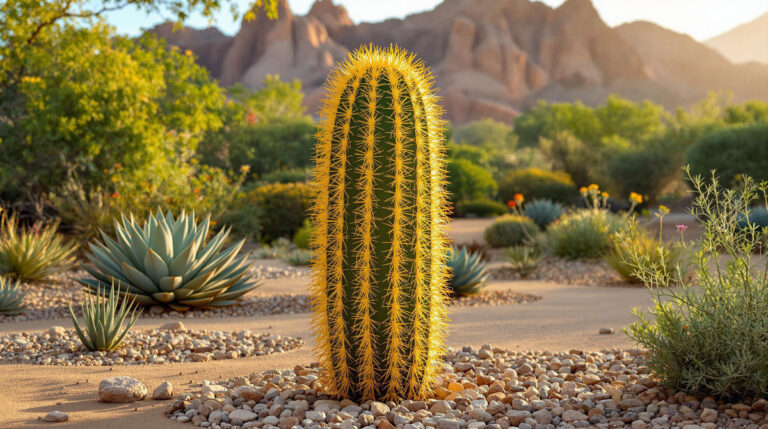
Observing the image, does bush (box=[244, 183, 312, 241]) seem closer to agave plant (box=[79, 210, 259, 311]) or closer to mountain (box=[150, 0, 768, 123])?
agave plant (box=[79, 210, 259, 311])

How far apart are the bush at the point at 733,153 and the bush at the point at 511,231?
813 cm

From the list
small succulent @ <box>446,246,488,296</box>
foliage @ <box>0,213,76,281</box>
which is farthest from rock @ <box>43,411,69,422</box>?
foliage @ <box>0,213,76,281</box>

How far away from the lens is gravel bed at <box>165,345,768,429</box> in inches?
138

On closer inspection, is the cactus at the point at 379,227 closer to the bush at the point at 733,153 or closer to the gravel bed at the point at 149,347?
the gravel bed at the point at 149,347

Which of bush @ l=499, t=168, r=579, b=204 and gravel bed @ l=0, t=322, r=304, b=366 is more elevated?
bush @ l=499, t=168, r=579, b=204

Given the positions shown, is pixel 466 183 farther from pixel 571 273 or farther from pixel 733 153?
pixel 571 273

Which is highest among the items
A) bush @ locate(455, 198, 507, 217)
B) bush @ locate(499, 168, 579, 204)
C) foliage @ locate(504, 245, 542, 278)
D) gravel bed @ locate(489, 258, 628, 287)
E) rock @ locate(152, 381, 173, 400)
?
bush @ locate(499, 168, 579, 204)

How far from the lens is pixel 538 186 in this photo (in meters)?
25.2

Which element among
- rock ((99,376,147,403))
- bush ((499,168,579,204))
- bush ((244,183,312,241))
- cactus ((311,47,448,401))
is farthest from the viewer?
bush ((499,168,579,204))

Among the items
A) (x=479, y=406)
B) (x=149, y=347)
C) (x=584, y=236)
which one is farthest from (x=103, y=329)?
(x=584, y=236)

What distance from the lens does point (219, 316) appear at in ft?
24.4

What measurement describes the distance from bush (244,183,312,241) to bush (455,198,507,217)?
8538 mm

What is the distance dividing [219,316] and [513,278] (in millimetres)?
5770

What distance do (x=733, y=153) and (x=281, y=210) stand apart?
1408 cm
